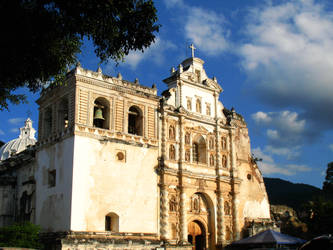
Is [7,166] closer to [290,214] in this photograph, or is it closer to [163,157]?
[163,157]

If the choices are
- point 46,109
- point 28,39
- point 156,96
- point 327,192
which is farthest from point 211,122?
point 327,192

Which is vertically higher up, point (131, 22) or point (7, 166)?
point (131, 22)

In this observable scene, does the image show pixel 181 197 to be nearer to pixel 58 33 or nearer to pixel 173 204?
pixel 173 204

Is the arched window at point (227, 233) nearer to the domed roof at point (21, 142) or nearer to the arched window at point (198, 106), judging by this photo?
the arched window at point (198, 106)

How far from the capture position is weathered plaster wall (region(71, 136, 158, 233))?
73.2 feet

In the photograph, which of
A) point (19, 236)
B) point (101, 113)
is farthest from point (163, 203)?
point (19, 236)

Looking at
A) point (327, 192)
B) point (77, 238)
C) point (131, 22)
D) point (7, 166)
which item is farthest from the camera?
point (327, 192)

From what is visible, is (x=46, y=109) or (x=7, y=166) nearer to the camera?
(x=46, y=109)

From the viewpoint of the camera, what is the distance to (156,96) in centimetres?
2681

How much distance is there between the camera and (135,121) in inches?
1048

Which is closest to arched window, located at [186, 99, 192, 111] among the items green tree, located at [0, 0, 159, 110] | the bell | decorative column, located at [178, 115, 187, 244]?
decorative column, located at [178, 115, 187, 244]

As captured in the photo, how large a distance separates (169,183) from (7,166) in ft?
37.3

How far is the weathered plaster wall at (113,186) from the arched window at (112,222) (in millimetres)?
224

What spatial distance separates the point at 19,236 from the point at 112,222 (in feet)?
16.1
